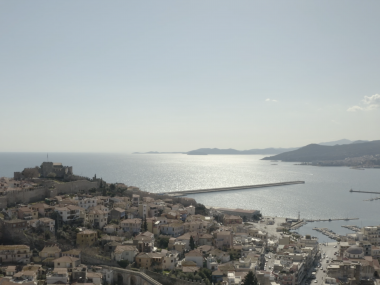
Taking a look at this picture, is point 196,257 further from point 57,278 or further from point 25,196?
point 25,196

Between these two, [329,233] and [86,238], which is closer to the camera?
[86,238]

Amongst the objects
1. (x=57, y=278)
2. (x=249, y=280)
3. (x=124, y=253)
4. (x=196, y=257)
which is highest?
(x=124, y=253)

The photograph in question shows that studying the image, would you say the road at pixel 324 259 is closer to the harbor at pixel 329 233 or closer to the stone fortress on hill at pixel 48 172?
the harbor at pixel 329 233

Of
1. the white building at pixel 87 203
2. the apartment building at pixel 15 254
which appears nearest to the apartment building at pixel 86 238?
the apartment building at pixel 15 254

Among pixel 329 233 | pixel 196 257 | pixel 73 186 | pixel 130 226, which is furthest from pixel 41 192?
pixel 329 233

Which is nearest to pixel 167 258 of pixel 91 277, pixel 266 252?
pixel 91 277

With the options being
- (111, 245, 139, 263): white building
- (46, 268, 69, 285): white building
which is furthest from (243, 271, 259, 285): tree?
(46, 268, 69, 285): white building

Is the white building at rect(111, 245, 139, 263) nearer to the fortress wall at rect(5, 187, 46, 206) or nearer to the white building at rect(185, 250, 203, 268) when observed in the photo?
the white building at rect(185, 250, 203, 268)

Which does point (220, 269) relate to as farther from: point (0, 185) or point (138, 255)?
point (0, 185)

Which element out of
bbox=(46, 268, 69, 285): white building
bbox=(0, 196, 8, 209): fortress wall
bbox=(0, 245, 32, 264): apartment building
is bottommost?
bbox=(46, 268, 69, 285): white building
